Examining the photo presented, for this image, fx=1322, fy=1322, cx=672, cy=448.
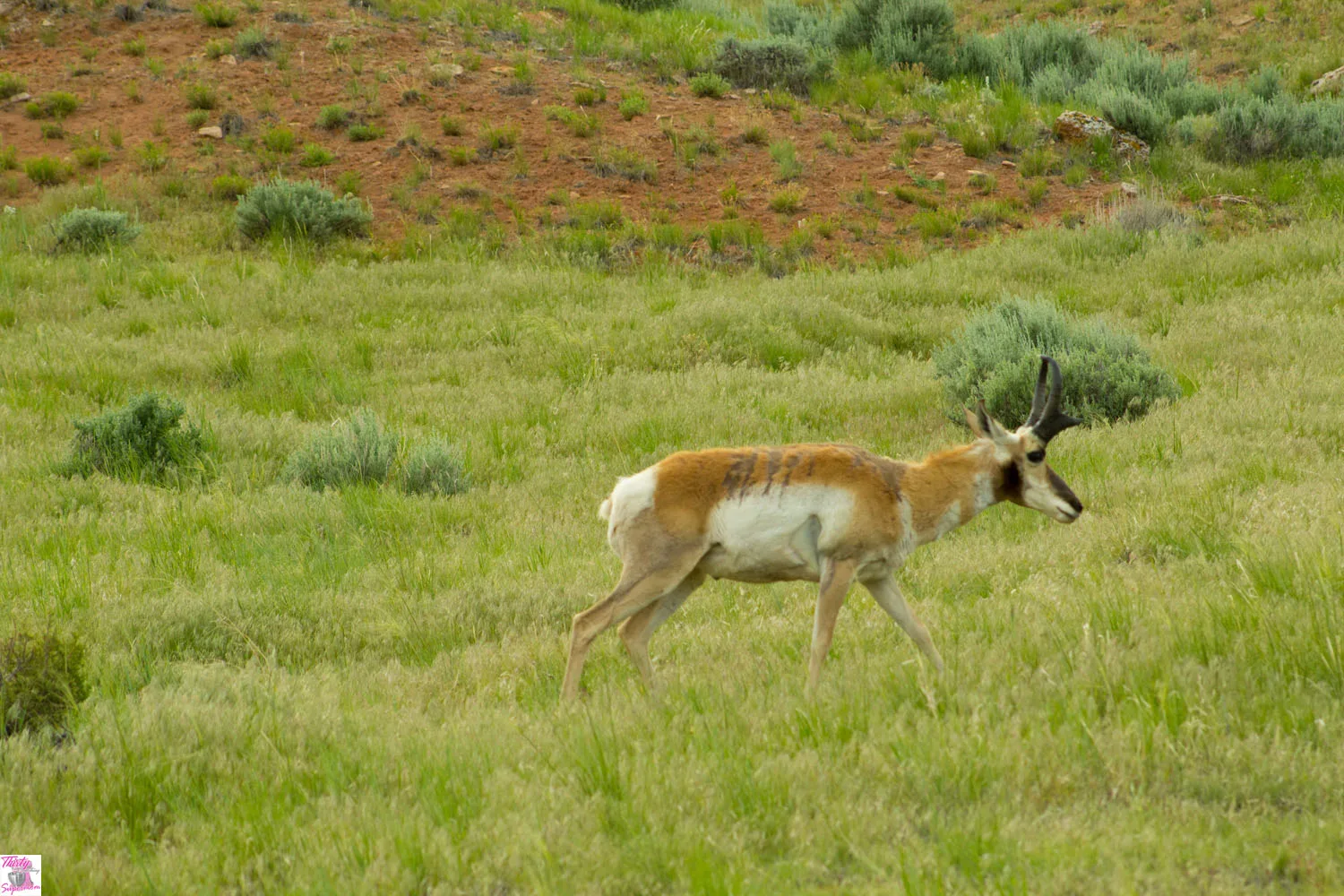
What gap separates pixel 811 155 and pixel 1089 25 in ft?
48.0

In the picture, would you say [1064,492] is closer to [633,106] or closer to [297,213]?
[297,213]

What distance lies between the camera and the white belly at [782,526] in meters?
5.85

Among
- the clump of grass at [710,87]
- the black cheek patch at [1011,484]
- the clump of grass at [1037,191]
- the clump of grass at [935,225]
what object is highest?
the black cheek patch at [1011,484]

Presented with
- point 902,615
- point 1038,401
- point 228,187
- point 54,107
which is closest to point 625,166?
point 228,187

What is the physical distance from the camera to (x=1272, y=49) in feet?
89.5

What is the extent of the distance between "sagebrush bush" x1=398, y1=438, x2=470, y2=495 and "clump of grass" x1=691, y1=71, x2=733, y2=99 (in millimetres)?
12881

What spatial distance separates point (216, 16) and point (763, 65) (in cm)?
927

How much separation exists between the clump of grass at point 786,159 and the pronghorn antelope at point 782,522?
13463 mm

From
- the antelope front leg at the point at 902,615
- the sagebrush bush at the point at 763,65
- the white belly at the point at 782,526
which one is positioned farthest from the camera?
the sagebrush bush at the point at 763,65

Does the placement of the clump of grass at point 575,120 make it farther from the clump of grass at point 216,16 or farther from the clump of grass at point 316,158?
the clump of grass at point 216,16

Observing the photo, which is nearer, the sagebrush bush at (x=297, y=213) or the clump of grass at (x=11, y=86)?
the sagebrush bush at (x=297, y=213)

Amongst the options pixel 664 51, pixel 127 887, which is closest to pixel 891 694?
pixel 127 887

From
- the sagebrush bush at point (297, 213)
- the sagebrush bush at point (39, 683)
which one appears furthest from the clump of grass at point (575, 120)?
the sagebrush bush at point (39, 683)

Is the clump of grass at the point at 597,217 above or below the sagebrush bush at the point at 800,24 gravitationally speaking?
below
